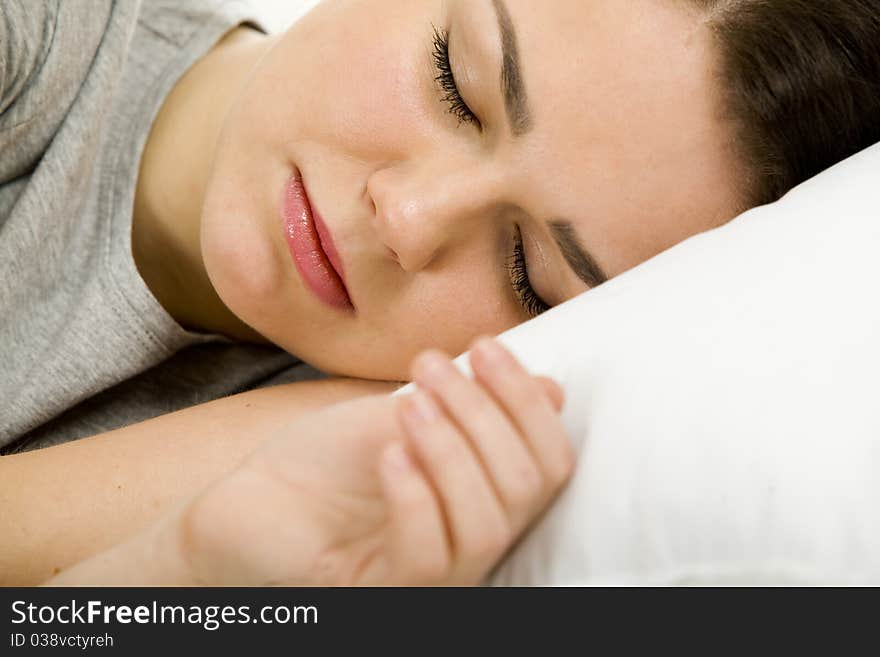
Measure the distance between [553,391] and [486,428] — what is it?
94 millimetres

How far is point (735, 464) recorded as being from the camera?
18.3 inches

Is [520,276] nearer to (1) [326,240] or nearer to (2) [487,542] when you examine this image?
(1) [326,240]

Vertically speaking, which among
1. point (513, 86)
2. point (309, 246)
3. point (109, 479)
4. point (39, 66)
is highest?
point (39, 66)

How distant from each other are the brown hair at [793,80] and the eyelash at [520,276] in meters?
0.24

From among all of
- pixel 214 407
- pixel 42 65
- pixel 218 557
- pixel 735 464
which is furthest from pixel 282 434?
pixel 42 65

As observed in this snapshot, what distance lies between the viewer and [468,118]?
79 centimetres

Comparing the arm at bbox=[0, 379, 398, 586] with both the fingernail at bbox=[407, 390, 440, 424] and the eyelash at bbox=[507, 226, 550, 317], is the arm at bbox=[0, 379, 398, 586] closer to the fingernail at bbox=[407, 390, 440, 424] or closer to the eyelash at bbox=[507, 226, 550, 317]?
the eyelash at bbox=[507, 226, 550, 317]

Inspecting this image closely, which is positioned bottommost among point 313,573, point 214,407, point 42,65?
point 214,407

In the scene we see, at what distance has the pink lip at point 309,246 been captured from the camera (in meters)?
0.83

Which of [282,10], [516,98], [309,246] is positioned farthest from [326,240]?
A: [282,10]

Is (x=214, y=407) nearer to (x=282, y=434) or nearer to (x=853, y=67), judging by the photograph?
(x=282, y=434)

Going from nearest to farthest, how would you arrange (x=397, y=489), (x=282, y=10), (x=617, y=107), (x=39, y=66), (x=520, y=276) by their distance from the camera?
(x=397, y=489), (x=617, y=107), (x=520, y=276), (x=39, y=66), (x=282, y=10)

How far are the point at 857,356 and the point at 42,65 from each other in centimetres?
94

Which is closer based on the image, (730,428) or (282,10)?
(730,428)
